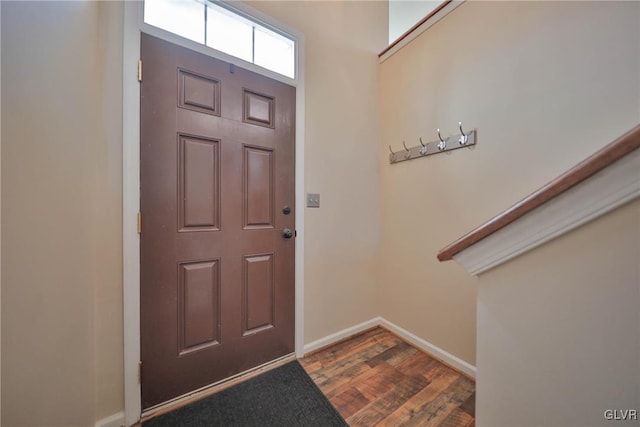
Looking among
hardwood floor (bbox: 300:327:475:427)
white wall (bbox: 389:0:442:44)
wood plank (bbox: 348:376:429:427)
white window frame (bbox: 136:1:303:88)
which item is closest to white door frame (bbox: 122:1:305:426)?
white window frame (bbox: 136:1:303:88)

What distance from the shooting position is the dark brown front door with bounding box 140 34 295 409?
1.18m

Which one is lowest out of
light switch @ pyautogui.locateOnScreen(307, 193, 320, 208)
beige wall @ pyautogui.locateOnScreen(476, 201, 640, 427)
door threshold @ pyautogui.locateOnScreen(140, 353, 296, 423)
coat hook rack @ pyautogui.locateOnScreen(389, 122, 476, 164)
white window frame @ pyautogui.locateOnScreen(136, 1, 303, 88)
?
door threshold @ pyautogui.locateOnScreen(140, 353, 296, 423)

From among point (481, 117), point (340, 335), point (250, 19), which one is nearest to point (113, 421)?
point (340, 335)

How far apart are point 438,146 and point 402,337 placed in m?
1.56

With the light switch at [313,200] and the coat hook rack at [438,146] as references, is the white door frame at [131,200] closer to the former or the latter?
the light switch at [313,200]

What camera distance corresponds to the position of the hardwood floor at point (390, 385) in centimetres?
117

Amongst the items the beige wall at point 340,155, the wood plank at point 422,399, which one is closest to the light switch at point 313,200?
the beige wall at point 340,155

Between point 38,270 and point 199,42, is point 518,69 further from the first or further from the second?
point 38,270

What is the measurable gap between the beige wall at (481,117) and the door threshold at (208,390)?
1056 mm

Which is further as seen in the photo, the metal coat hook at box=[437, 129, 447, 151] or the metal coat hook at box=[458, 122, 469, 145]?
the metal coat hook at box=[437, 129, 447, 151]

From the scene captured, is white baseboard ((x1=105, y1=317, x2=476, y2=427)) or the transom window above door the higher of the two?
the transom window above door

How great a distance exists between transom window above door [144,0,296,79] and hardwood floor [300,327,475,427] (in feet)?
6.90

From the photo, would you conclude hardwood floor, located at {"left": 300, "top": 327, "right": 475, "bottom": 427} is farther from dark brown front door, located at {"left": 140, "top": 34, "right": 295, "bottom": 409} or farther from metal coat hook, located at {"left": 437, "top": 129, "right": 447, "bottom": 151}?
metal coat hook, located at {"left": 437, "top": 129, "right": 447, "bottom": 151}

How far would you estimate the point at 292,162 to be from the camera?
5.27ft
